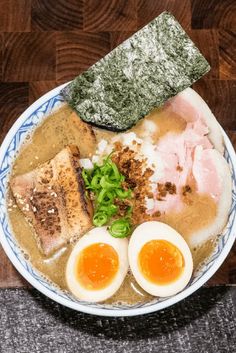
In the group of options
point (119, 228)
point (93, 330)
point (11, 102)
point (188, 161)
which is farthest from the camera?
point (11, 102)

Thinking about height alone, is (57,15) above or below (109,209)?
above

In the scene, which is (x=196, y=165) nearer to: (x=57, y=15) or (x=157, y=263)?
(x=157, y=263)

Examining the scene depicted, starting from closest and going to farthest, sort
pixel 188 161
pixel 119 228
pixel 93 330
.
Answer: pixel 119 228, pixel 188 161, pixel 93 330

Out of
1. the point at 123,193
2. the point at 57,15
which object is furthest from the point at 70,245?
the point at 57,15

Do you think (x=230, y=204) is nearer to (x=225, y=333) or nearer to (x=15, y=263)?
(x=225, y=333)

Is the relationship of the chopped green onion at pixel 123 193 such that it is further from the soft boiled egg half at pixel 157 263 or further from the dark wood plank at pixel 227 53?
the dark wood plank at pixel 227 53

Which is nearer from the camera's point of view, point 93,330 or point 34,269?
point 34,269
